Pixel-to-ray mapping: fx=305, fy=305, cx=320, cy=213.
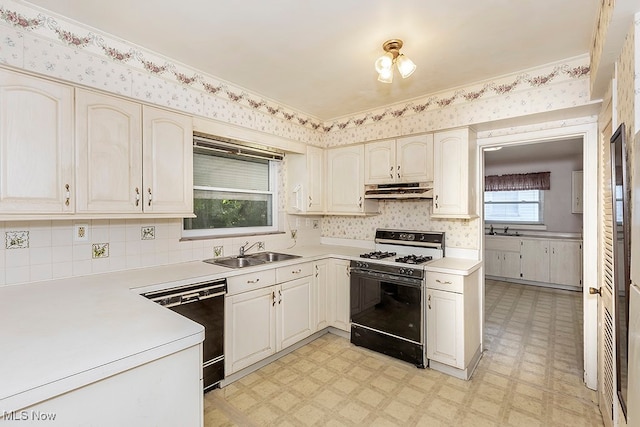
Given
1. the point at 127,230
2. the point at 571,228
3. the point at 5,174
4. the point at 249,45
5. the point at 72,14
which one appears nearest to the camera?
the point at 5,174

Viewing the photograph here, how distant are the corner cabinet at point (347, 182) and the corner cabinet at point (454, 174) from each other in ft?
2.68

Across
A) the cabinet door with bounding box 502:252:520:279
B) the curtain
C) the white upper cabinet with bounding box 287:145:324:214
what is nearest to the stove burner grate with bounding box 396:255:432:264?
A: the white upper cabinet with bounding box 287:145:324:214

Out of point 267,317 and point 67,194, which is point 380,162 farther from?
point 67,194

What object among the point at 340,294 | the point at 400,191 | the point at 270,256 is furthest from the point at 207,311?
the point at 400,191

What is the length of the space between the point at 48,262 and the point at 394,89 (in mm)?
3043

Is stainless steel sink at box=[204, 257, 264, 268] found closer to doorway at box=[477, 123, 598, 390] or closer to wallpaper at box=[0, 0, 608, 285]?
wallpaper at box=[0, 0, 608, 285]

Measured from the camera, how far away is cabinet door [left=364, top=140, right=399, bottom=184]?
10.6 feet

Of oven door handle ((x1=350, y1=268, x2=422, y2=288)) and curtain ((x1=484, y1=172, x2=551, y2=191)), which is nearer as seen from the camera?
oven door handle ((x1=350, y1=268, x2=422, y2=288))

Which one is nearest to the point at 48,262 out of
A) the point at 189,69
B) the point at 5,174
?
the point at 5,174

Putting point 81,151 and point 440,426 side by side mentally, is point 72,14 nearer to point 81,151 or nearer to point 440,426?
point 81,151

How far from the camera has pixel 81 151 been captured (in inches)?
73.1

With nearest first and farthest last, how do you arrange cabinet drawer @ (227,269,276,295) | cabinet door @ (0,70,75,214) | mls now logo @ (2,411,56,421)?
mls now logo @ (2,411,56,421) → cabinet door @ (0,70,75,214) → cabinet drawer @ (227,269,276,295)

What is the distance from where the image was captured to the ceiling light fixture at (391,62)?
77.2 inches

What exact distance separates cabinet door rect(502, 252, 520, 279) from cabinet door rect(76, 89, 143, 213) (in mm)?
6020
